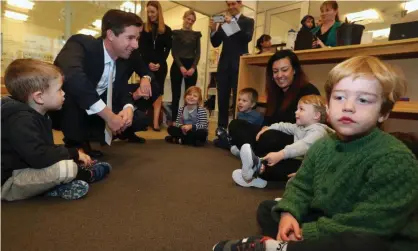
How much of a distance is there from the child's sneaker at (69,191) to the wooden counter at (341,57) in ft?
5.07

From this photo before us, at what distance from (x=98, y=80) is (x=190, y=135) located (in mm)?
858

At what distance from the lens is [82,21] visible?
3.46m

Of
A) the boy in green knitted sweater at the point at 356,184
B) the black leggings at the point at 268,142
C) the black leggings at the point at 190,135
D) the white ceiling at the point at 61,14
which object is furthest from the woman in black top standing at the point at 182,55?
the boy in green knitted sweater at the point at 356,184

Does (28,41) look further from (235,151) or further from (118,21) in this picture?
(235,151)

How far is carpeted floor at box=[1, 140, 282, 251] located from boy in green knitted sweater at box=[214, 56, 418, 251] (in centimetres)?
18

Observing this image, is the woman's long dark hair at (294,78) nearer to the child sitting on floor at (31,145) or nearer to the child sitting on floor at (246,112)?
the child sitting on floor at (246,112)

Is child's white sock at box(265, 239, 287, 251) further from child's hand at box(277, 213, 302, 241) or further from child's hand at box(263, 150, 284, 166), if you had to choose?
child's hand at box(263, 150, 284, 166)

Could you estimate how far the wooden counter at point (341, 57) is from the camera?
1.44 meters

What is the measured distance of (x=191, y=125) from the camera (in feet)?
7.02

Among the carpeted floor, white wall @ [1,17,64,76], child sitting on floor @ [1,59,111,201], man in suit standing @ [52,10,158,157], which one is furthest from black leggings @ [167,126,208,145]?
white wall @ [1,17,64,76]

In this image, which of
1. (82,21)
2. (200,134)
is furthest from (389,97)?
(82,21)

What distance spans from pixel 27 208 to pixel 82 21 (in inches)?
127

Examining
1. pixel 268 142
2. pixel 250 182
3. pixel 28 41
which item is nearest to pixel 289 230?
pixel 250 182

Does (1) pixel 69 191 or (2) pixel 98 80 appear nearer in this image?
(1) pixel 69 191
